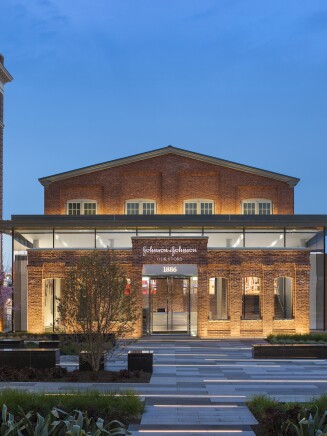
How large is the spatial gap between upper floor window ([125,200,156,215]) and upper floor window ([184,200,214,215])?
2.71 metres

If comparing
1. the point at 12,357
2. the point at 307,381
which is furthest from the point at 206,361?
the point at 12,357

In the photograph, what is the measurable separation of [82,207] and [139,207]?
4.55 metres

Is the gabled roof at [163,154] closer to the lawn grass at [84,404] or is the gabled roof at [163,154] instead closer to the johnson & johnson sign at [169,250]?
the johnson & johnson sign at [169,250]

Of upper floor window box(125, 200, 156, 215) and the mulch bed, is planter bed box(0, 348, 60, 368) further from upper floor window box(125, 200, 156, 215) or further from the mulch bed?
upper floor window box(125, 200, 156, 215)

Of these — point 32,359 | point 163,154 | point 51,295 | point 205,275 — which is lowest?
point 32,359

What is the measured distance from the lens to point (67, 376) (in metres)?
24.5

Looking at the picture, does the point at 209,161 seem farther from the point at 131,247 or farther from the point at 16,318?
the point at 16,318

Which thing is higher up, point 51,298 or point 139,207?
point 139,207

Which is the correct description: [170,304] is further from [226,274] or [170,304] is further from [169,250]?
[226,274]

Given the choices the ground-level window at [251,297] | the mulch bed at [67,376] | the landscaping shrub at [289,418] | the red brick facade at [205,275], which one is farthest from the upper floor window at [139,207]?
the landscaping shrub at [289,418]

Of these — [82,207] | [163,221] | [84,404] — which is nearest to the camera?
[84,404]

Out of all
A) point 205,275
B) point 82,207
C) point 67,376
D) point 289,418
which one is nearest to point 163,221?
point 205,275

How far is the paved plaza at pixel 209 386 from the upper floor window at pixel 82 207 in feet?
61.6

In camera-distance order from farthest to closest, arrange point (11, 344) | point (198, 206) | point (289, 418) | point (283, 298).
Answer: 1. point (198, 206)
2. point (283, 298)
3. point (11, 344)
4. point (289, 418)
